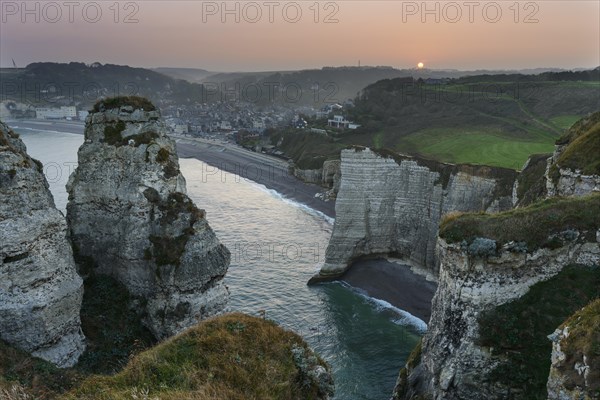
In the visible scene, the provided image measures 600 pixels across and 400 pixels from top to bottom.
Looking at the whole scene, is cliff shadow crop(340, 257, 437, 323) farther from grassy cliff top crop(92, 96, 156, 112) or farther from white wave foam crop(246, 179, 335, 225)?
grassy cliff top crop(92, 96, 156, 112)

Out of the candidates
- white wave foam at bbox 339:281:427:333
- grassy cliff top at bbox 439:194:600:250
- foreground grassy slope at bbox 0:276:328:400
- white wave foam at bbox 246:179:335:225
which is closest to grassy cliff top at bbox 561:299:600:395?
grassy cliff top at bbox 439:194:600:250

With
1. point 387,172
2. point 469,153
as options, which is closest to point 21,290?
point 387,172

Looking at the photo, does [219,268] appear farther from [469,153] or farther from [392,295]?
[469,153]

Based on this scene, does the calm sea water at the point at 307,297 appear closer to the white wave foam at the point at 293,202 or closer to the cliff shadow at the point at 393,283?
the white wave foam at the point at 293,202

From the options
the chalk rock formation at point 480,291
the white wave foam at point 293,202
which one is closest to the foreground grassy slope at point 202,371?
the chalk rock formation at point 480,291

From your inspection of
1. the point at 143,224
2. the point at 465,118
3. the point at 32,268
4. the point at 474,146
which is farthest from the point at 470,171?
the point at 465,118

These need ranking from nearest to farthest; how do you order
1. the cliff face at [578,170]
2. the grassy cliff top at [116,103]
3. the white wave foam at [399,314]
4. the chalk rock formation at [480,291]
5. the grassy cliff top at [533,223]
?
the chalk rock formation at [480,291] < the grassy cliff top at [533,223] < the cliff face at [578,170] < the grassy cliff top at [116,103] < the white wave foam at [399,314]
